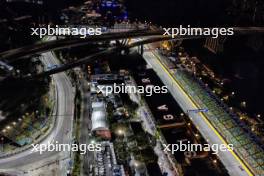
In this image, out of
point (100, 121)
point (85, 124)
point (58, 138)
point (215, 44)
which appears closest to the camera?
point (100, 121)

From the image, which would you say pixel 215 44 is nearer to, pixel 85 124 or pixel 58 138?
pixel 85 124

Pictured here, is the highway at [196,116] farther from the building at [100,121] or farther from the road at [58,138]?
the road at [58,138]

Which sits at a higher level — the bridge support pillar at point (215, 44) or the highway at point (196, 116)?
the bridge support pillar at point (215, 44)

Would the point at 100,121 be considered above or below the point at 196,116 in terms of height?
above

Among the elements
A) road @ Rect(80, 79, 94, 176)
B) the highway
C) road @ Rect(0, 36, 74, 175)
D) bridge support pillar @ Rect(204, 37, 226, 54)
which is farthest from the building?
bridge support pillar @ Rect(204, 37, 226, 54)

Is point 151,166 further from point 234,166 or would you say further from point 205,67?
point 205,67

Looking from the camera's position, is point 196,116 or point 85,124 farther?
point 196,116

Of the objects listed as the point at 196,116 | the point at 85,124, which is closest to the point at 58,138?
the point at 85,124

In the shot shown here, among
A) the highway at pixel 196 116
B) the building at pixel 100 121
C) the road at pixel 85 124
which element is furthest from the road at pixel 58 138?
the highway at pixel 196 116

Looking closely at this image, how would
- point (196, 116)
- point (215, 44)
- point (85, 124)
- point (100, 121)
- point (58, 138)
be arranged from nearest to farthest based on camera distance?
1. point (100, 121)
2. point (58, 138)
3. point (85, 124)
4. point (196, 116)
5. point (215, 44)
